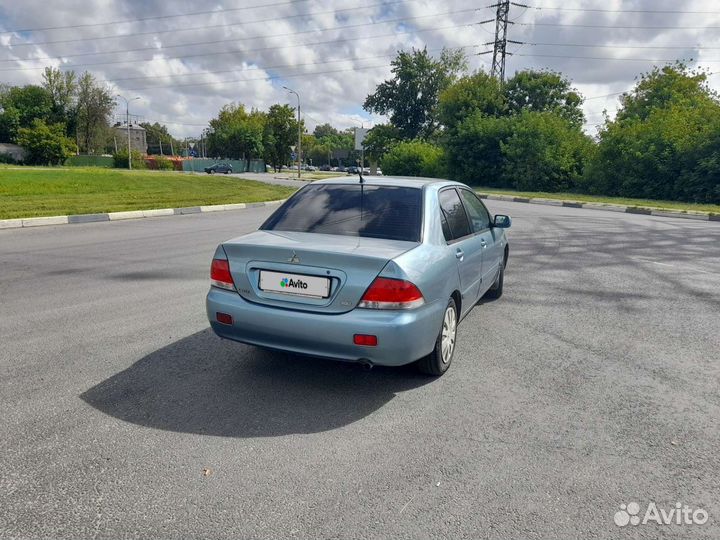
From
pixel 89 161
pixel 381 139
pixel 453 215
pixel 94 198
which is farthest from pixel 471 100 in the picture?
pixel 89 161

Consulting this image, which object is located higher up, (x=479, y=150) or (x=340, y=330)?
(x=479, y=150)

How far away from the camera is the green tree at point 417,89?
63.9m

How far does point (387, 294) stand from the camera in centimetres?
334

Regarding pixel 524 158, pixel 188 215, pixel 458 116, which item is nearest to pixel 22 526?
pixel 188 215

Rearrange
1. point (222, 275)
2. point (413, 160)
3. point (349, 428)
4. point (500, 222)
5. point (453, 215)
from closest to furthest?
point (349, 428) < point (222, 275) < point (453, 215) < point (500, 222) < point (413, 160)

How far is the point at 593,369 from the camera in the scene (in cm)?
420

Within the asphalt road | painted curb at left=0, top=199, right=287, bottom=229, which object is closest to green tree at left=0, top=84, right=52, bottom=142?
painted curb at left=0, top=199, right=287, bottom=229

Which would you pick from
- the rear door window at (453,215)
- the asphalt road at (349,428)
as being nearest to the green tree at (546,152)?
the asphalt road at (349,428)

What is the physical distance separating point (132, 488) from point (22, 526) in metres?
0.45

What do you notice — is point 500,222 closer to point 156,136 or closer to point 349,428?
point 349,428

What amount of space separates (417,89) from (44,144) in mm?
47218

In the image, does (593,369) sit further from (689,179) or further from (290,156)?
(290,156)

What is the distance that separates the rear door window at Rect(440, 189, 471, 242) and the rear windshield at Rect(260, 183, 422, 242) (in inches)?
12.9

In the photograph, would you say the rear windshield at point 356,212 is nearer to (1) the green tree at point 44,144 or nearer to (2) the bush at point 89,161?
(1) the green tree at point 44,144
